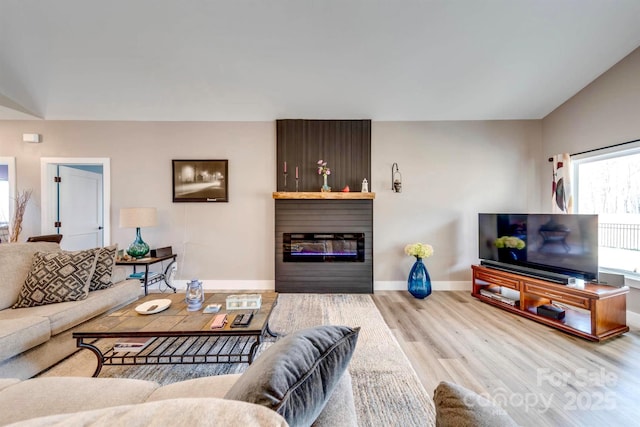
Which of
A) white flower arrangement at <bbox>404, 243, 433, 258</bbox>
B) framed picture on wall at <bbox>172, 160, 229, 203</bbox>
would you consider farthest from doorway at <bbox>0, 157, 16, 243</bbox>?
white flower arrangement at <bbox>404, 243, 433, 258</bbox>

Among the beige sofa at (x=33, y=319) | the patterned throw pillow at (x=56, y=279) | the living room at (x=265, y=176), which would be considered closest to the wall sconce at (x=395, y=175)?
the living room at (x=265, y=176)

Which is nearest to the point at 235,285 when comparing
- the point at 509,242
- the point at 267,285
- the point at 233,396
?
the point at 267,285

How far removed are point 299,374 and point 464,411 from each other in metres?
0.38

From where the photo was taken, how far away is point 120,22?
89.3 inches

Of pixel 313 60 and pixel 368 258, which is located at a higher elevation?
pixel 313 60

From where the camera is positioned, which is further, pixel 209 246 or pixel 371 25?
pixel 209 246

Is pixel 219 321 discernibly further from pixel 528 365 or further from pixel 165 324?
pixel 528 365

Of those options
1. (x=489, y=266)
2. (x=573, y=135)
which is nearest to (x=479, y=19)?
(x=573, y=135)

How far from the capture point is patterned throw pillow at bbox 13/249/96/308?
6.15ft

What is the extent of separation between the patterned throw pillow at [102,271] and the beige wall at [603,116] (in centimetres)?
520

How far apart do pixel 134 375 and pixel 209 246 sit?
80.6 inches

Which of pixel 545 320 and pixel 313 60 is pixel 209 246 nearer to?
pixel 313 60

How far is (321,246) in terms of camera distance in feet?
11.7

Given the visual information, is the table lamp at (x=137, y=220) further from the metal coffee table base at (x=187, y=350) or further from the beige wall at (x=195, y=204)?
the metal coffee table base at (x=187, y=350)
